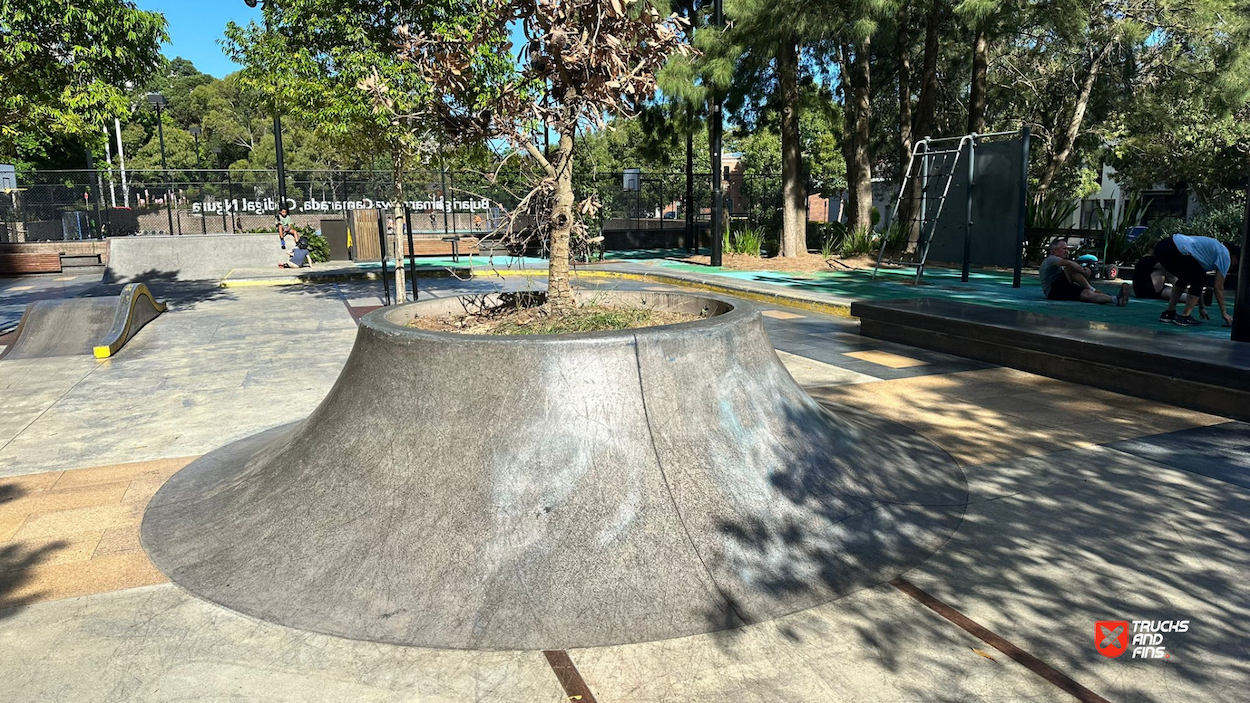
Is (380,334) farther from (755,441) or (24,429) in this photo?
(24,429)

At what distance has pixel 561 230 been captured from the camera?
5.19 meters

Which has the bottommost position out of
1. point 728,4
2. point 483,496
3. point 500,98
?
point 483,496

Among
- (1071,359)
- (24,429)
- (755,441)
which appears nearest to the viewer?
(755,441)

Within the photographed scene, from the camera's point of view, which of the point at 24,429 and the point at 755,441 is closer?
the point at 755,441

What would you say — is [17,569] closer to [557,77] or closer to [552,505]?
[552,505]

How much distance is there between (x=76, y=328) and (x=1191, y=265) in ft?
45.9

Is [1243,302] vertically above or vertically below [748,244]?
below

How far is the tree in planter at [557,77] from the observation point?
4738 mm

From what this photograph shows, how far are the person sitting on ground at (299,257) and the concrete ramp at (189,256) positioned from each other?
0.35 meters

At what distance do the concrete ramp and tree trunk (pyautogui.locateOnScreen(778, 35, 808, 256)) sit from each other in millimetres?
13995

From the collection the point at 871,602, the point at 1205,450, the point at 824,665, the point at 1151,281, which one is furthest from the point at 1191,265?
the point at 824,665

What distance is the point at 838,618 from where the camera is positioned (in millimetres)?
3277

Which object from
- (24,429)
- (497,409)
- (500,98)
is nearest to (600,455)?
(497,409)

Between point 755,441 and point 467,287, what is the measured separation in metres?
12.9
